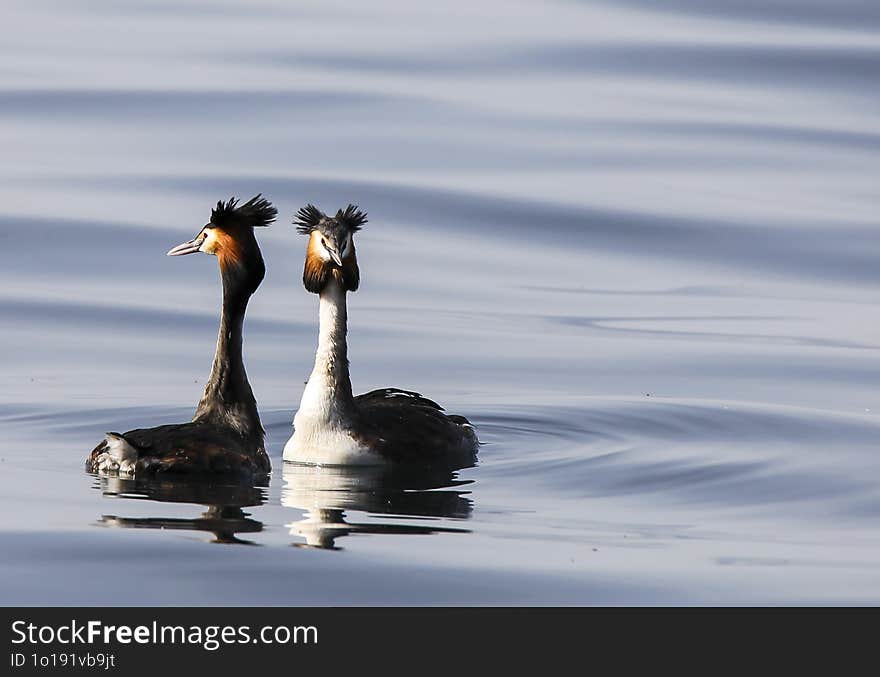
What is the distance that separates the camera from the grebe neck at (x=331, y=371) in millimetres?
13453

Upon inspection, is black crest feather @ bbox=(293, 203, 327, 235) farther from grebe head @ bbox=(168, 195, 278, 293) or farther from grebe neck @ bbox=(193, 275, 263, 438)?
grebe neck @ bbox=(193, 275, 263, 438)

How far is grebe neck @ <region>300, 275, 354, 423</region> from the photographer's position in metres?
13.5

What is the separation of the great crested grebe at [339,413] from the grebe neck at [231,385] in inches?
17.7

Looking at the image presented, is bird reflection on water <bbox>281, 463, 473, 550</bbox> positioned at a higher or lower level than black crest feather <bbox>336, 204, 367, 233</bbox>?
lower

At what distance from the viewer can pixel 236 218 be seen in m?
12.9

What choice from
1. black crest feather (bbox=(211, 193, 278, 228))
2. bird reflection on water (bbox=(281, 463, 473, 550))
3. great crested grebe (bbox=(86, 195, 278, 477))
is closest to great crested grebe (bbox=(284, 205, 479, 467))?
bird reflection on water (bbox=(281, 463, 473, 550))

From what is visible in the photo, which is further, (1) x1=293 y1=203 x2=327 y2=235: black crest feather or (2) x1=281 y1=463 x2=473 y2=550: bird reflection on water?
(1) x1=293 y1=203 x2=327 y2=235: black crest feather

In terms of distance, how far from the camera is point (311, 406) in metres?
13.5

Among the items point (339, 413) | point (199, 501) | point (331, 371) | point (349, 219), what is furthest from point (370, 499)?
point (349, 219)

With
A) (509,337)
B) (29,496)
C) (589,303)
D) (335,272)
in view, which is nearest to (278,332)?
(509,337)

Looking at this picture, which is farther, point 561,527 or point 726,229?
point 726,229

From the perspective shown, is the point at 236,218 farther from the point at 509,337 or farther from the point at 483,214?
the point at 483,214
